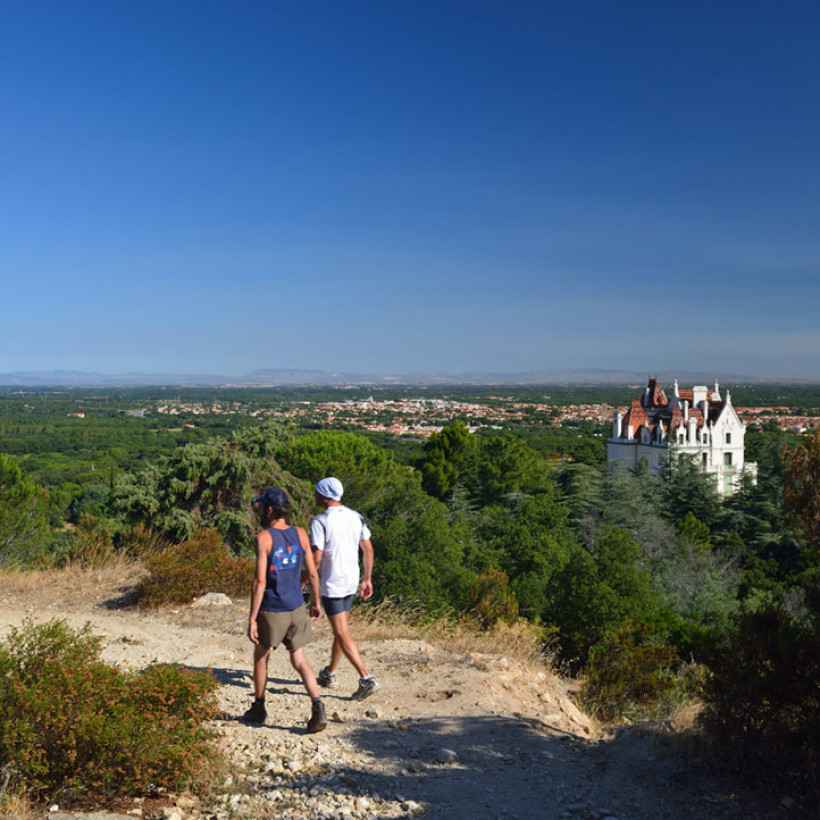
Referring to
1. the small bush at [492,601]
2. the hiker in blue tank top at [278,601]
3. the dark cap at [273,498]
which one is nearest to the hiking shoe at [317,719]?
the hiker in blue tank top at [278,601]

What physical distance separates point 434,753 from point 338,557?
1.43 m

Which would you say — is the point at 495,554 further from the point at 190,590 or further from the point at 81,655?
the point at 81,655

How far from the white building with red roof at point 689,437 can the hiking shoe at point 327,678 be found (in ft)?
113

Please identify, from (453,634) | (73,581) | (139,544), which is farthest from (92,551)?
→ (453,634)

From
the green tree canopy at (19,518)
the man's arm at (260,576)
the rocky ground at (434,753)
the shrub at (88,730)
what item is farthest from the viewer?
the green tree canopy at (19,518)

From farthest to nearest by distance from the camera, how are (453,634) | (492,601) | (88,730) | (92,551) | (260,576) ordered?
(492,601) < (92,551) < (453,634) < (260,576) < (88,730)

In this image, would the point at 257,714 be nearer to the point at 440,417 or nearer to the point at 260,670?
the point at 260,670

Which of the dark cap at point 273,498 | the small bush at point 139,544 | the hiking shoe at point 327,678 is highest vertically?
the dark cap at point 273,498

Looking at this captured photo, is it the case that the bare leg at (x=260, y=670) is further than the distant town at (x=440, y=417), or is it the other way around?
the distant town at (x=440, y=417)

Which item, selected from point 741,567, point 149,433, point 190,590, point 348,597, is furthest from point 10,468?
point 149,433

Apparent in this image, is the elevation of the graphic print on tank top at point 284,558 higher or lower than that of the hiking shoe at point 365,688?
higher

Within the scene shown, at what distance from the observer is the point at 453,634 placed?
7516 mm

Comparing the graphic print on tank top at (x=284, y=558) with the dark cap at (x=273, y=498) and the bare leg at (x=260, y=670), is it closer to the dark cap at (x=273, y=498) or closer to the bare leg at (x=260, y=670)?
the dark cap at (x=273, y=498)

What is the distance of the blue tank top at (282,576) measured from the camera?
4688mm
